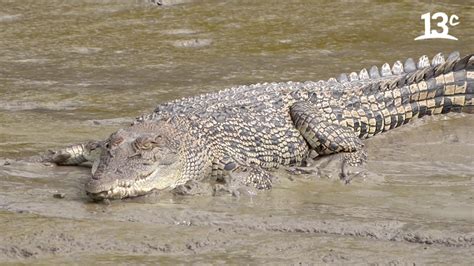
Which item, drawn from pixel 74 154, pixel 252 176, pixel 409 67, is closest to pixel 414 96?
pixel 409 67

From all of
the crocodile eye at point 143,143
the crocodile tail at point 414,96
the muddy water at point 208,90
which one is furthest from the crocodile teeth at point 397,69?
the crocodile eye at point 143,143

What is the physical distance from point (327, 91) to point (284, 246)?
8.89 ft

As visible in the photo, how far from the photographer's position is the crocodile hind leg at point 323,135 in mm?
7203

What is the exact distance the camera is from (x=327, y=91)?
7.65 m

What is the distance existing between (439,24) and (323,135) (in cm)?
558

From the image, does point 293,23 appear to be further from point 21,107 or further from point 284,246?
point 284,246

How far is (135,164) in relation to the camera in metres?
6.02

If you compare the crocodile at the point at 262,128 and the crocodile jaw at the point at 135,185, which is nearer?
the crocodile jaw at the point at 135,185

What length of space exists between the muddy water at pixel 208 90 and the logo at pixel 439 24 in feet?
0.40

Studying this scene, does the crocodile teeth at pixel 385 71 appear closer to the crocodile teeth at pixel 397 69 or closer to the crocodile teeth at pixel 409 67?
the crocodile teeth at pixel 397 69

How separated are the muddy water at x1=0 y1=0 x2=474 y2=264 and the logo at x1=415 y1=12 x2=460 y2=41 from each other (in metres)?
0.12

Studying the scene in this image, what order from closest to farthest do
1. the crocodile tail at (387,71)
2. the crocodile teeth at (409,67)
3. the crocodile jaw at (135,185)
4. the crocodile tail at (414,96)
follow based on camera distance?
1. the crocodile jaw at (135,185)
2. the crocodile tail at (414,96)
3. the crocodile tail at (387,71)
4. the crocodile teeth at (409,67)

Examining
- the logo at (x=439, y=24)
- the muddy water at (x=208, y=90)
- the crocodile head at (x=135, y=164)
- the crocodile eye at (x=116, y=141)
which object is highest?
the crocodile eye at (x=116, y=141)

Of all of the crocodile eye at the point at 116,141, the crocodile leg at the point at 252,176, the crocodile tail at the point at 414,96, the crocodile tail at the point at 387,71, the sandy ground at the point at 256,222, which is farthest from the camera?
the crocodile tail at the point at 387,71
